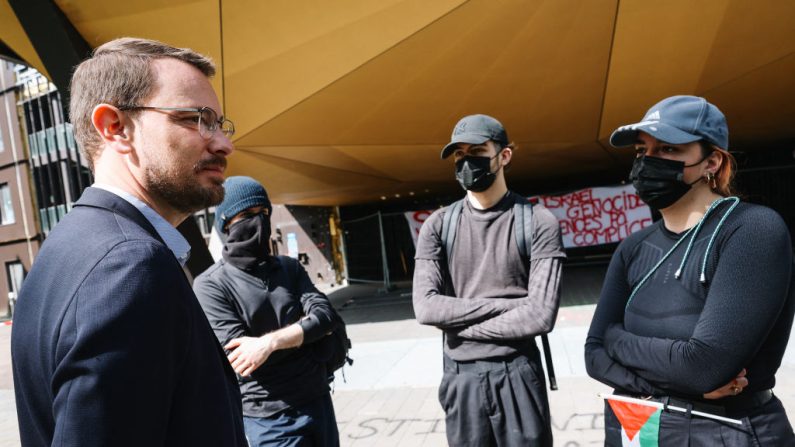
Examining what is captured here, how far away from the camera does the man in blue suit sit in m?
0.88

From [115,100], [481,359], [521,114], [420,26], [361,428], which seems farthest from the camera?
[521,114]

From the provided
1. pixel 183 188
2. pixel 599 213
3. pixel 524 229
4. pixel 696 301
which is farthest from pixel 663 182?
pixel 599 213

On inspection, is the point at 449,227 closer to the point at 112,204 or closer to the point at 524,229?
the point at 524,229

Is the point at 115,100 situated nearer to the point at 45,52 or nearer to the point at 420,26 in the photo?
the point at 420,26

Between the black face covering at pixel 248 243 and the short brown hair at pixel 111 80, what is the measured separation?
55.7 inches

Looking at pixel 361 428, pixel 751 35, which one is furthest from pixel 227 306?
pixel 751 35

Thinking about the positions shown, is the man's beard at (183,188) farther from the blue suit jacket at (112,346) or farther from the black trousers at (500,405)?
the black trousers at (500,405)

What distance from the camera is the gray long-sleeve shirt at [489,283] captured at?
7.89ft

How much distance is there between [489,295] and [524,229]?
0.38 m

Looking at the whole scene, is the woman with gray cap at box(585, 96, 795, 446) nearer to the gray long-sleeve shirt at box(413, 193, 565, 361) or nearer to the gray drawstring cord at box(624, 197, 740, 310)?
the gray drawstring cord at box(624, 197, 740, 310)

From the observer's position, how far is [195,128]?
4.12 ft

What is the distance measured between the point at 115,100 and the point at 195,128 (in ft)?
0.60

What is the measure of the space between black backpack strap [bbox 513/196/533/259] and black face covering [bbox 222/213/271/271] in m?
1.33

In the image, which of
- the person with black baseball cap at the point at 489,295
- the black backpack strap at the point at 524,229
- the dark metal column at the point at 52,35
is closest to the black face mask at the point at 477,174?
the person with black baseball cap at the point at 489,295
